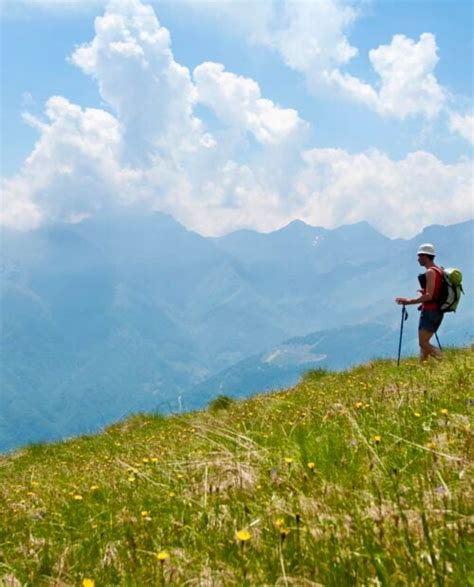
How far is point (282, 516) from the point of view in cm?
347

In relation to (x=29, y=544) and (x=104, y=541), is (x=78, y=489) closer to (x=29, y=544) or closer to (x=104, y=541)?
(x=29, y=544)

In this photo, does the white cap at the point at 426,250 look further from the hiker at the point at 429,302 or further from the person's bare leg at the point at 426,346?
the person's bare leg at the point at 426,346

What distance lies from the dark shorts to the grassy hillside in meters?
9.84

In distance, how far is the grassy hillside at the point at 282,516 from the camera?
2.66 m

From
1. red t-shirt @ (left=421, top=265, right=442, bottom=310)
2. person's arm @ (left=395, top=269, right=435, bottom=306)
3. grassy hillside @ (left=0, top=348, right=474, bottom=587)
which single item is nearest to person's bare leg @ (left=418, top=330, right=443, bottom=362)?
red t-shirt @ (left=421, top=265, right=442, bottom=310)

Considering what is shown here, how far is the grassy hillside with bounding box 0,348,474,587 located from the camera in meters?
2.66

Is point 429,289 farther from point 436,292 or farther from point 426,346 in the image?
point 426,346

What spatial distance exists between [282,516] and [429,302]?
1352 cm

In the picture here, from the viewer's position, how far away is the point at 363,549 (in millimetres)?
2732

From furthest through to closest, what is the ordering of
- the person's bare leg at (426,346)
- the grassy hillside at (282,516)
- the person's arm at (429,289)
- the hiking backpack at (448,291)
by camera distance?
the person's bare leg at (426,346), the hiking backpack at (448,291), the person's arm at (429,289), the grassy hillside at (282,516)

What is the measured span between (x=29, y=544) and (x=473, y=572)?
3258 mm

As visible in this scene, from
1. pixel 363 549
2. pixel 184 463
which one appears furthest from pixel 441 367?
pixel 363 549

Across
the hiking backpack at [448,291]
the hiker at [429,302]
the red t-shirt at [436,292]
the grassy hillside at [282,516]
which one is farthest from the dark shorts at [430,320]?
the grassy hillside at [282,516]

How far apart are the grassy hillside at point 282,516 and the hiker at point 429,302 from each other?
977 centimetres
